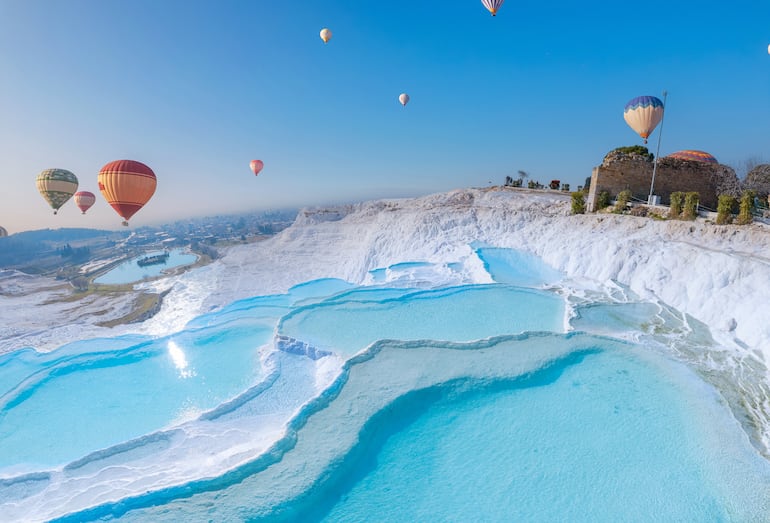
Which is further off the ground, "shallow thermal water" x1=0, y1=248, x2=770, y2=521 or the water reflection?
"shallow thermal water" x1=0, y1=248, x2=770, y2=521

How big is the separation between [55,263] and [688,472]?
71.3 m

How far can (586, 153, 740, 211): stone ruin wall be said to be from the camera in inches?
726

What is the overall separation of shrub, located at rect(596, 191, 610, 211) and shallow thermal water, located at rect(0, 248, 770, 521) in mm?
10008

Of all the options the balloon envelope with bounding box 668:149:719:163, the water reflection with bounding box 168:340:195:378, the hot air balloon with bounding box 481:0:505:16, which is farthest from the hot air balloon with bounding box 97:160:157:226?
the balloon envelope with bounding box 668:149:719:163

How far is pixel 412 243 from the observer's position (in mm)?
22031

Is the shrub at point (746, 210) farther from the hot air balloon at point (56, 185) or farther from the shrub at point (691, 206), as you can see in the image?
the hot air balloon at point (56, 185)

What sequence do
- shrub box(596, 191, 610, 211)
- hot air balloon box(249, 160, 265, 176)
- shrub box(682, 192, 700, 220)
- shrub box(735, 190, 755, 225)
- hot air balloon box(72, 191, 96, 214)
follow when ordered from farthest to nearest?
hot air balloon box(249, 160, 265, 176)
hot air balloon box(72, 191, 96, 214)
shrub box(596, 191, 610, 211)
shrub box(682, 192, 700, 220)
shrub box(735, 190, 755, 225)

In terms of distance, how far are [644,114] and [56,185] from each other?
30766 mm

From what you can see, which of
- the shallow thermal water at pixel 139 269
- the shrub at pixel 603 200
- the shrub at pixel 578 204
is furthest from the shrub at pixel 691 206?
the shallow thermal water at pixel 139 269

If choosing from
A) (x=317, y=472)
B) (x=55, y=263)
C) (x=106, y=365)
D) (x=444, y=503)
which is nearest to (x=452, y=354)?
(x=444, y=503)

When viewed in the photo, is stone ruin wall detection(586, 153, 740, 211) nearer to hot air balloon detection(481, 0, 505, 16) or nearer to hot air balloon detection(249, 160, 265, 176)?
hot air balloon detection(481, 0, 505, 16)

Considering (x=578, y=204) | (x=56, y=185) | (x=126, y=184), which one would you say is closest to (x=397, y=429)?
(x=126, y=184)

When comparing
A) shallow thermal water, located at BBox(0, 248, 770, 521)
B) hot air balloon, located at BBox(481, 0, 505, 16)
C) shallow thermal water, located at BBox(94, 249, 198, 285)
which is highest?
hot air balloon, located at BBox(481, 0, 505, 16)

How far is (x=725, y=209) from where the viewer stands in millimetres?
11891
